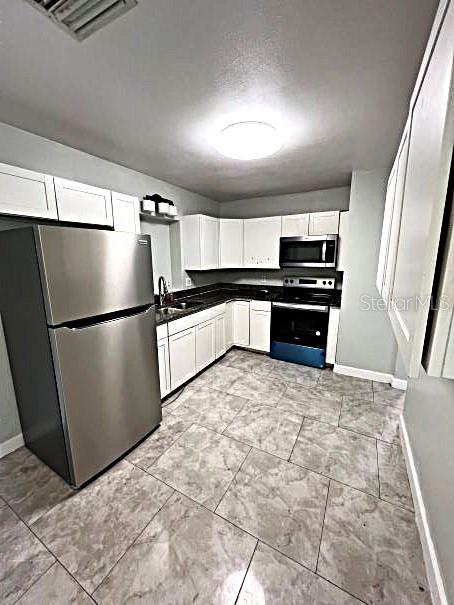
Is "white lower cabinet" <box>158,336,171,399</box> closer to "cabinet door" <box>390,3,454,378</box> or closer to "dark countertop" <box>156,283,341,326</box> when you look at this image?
"dark countertop" <box>156,283,341,326</box>

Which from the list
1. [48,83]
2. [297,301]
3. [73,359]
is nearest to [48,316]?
[73,359]

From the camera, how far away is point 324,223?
3229 millimetres

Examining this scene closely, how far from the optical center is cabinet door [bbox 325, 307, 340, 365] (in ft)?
10.3

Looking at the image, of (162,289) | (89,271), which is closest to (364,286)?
(162,289)

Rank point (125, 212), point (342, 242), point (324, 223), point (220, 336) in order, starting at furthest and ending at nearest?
1. point (220, 336)
2. point (324, 223)
3. point (342, 242)
4. point (125, 212)

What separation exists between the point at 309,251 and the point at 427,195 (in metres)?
2.75

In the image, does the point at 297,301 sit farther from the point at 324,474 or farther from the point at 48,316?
the point at 48,316

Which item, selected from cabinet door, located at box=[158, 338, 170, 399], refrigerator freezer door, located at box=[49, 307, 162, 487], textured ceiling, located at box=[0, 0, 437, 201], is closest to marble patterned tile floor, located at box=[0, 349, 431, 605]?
refrigerator freezer door, located at box=[49, 307, 162, 487]

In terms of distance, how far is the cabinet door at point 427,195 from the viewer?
0.57 m

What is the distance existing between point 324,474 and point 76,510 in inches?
64.0

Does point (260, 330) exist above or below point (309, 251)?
below

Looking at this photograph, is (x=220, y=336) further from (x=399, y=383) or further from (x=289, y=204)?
(x=289, y=204)

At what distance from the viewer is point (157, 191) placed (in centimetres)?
311

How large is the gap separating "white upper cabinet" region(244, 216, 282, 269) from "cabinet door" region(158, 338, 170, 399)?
6.61 feet
